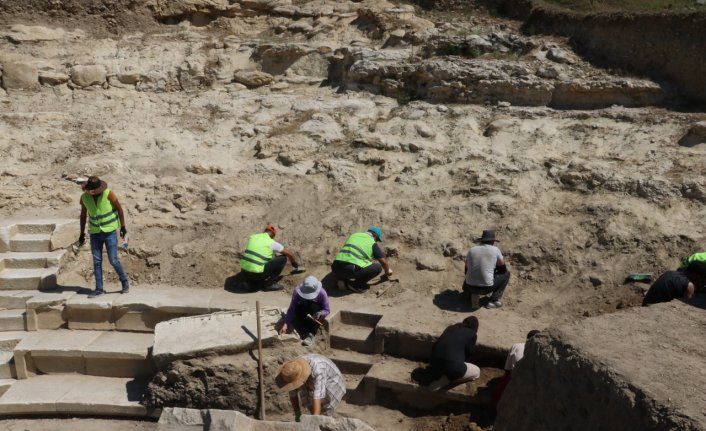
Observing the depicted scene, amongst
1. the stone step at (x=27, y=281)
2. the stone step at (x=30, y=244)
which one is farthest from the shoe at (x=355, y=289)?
the stone step at (x=30, y=244)

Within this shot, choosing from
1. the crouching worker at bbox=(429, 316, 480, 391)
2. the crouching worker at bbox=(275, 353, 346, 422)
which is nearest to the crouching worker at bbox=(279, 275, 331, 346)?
the crouching worker at bbox=(429, 316, 480, 391)

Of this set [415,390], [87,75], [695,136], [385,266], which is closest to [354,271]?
[385,266]

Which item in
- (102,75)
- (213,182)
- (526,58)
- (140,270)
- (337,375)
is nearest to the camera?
(337,375)

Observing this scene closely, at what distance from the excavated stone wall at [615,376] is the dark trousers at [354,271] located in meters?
3.15

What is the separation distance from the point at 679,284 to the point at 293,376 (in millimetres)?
4072

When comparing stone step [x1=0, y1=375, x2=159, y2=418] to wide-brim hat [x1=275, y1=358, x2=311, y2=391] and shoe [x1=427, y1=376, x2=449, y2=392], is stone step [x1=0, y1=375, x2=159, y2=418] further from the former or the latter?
shoe [x1=427, y1=376, x2=449, y2=392]

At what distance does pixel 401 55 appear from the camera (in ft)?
37.3

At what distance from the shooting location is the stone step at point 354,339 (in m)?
7.01

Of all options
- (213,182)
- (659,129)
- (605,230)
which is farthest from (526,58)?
(213,182)

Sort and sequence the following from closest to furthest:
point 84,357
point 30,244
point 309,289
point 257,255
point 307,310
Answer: point 309,289 < point 307,310 < point 84,357 < point 257,255 < point 30,244

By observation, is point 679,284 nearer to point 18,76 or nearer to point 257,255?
point 257,255

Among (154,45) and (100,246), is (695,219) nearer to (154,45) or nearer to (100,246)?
(100,246)

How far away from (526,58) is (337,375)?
299 inches

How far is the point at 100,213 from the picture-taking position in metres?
7.50
